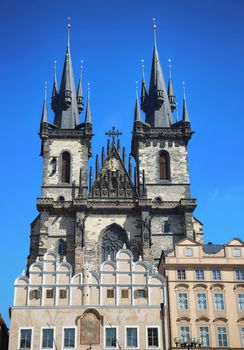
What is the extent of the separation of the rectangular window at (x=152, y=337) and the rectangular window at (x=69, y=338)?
486 centimetres

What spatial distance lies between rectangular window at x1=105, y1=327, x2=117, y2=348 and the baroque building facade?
6cm

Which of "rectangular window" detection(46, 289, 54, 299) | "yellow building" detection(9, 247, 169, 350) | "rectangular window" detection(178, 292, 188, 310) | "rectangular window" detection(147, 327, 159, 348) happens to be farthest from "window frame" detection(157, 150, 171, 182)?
"rectangular window" detection(147, 327, 159, 348)

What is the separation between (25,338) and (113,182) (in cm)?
2572

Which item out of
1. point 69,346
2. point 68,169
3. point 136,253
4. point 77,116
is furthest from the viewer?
point 77,116

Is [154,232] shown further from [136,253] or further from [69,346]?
[69,346]

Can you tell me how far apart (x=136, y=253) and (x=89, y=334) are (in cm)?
1908

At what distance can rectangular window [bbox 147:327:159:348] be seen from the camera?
37.7m

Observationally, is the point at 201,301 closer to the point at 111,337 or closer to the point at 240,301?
the point at 240,301

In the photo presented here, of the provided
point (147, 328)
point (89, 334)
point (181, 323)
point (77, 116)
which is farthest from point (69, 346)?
point (77, 116)

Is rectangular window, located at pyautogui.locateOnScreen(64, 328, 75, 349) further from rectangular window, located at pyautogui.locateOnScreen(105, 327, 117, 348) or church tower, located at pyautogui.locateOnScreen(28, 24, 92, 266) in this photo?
church tower, located at pyautogui.locateOnScreen(28, 24, 92, 266)

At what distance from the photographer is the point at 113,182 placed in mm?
60562

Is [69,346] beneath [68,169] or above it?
beneath

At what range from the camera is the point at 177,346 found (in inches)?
1486

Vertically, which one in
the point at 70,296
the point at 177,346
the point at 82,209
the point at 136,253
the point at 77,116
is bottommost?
the point at 177,346
